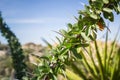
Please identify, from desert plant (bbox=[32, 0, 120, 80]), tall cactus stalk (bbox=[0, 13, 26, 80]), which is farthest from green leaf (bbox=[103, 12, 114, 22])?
tall cactus stalk (bbox=[0, 13, 26, 80])

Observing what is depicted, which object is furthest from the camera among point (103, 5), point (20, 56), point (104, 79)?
point (20, 56)

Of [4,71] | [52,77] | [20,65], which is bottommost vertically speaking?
[4,71]

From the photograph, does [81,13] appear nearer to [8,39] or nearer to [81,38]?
[81,38]

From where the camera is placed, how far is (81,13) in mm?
1205

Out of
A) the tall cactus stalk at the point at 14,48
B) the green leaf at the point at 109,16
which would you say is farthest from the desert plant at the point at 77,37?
the tall cactus stalk at the point at 14,48

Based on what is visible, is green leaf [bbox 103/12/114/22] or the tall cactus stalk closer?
green leaf [bbox 103/12/114/22]

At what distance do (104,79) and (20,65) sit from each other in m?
1.74

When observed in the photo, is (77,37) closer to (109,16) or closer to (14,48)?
(109,16)


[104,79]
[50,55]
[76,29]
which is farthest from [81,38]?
[104,79]

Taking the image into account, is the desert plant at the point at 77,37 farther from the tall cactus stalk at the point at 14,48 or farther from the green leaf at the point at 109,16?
the tall cactus stalk at the point at 14,48

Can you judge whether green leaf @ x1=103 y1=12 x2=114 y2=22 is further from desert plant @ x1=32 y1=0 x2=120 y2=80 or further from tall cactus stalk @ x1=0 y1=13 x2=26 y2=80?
tall cactus stalk @ x1=0 y1=13 x2=26 y2=80

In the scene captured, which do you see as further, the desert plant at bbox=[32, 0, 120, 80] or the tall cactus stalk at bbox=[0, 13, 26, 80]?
the tall cactus stalk at bbox=[0, 13, 26, 80]

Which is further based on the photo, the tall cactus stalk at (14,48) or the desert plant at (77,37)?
the tall cactus stalk at (14,48)

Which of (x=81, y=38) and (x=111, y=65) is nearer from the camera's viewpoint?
(x=81, y=38)
